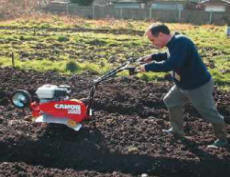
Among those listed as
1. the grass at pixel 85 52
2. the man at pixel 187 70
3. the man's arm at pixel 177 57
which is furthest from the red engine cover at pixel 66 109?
the grass at pixel 85 52

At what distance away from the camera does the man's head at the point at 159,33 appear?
4805 mm

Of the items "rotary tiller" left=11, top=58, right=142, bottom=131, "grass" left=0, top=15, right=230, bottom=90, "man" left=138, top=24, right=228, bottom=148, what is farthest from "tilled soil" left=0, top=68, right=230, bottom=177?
"grass" left=0, top=15, right=230, bottom=90

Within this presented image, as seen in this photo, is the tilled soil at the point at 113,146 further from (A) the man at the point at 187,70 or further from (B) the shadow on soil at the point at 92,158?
(A) the man at the point at 187,70

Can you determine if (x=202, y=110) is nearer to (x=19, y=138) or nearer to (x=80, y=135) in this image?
(x=80, y=135)

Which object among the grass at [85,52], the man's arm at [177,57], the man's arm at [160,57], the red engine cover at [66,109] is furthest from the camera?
the grass at [85,52]

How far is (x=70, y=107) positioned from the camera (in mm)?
5641

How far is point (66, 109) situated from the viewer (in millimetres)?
5672

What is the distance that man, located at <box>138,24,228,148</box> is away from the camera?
15.7 feet

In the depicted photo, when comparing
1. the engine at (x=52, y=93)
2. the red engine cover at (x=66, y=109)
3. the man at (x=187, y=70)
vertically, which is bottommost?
the red engine cover at (x=66, y=109)

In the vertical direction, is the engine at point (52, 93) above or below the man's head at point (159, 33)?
below

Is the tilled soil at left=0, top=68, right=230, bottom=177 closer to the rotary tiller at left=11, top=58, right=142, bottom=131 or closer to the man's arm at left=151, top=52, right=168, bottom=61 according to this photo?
the rotary tiller at left=11, top=58, right=142, bottom=131

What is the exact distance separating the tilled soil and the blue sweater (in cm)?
104

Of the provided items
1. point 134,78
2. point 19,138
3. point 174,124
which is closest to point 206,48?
point 134,78

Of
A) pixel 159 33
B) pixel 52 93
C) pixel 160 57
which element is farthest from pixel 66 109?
pixel 159 33
